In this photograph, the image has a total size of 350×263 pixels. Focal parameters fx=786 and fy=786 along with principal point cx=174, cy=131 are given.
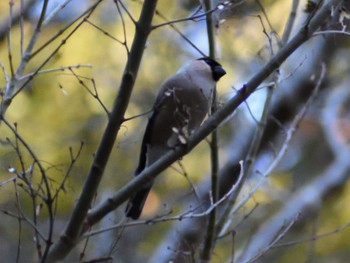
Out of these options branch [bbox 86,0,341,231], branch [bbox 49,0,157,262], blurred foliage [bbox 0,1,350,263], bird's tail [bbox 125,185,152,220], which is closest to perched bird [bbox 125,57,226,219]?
bird's tail [bbox 125,185,152,220]

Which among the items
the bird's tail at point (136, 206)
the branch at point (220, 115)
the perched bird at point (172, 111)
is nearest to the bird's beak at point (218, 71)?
the perched bird at point (172, 111)

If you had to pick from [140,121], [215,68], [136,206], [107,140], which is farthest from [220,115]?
[140,121]

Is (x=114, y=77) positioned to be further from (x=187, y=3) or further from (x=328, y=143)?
(x=328, y=143)

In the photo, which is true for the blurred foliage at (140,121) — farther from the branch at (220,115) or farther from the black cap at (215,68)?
the branch at (220,115)

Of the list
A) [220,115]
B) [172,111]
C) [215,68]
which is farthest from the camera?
[215,68]

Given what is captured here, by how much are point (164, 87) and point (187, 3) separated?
2.08 metres

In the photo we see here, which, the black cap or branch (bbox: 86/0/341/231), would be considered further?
the black cap

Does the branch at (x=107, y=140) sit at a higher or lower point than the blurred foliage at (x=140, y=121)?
lower

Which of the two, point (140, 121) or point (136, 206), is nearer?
point (136, 206)

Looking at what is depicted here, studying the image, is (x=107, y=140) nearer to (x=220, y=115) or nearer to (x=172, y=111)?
(x=220, y=115)

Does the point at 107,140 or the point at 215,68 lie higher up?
the point at 215,68

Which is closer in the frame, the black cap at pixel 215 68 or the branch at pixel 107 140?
the branch at pixel 107 140

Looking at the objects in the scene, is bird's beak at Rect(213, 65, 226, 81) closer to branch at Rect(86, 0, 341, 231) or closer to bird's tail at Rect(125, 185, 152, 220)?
bird's tail at Rect(125, 185, 152, 220)

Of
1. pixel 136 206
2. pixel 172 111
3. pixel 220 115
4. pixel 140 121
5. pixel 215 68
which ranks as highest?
pixel 140 121
